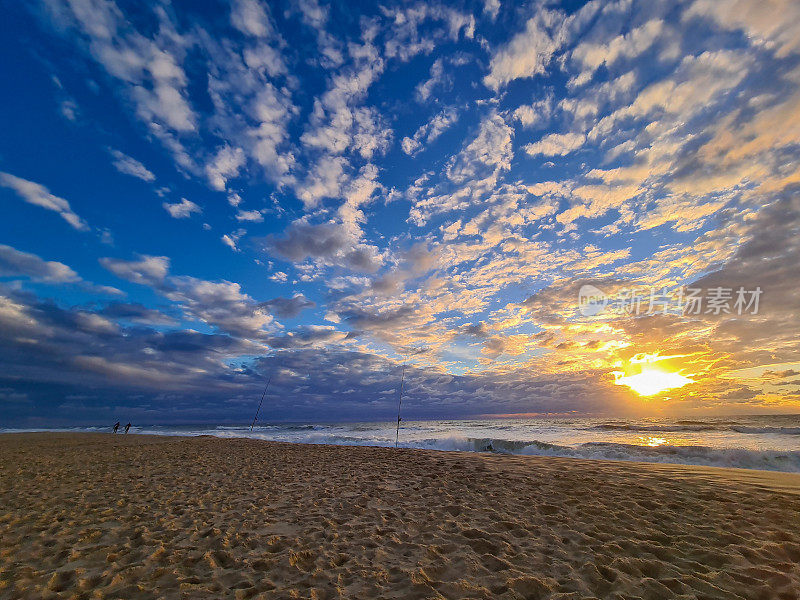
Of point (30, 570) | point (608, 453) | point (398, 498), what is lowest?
point (30, 570)

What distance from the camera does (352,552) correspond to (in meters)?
5.64

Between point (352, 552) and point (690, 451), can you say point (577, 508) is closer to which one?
point (352, 552)

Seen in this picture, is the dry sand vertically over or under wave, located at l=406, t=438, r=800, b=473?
under

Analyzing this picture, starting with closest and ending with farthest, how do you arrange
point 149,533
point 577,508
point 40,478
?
point 149,533, point 577,508, point 40,478

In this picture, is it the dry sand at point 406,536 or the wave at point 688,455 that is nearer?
the dry sand at point 406,536

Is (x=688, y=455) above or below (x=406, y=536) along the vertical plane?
above

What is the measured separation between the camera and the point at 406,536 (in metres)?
6.33

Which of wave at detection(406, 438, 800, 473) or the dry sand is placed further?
wave at detection(406, 438, 800, 473)

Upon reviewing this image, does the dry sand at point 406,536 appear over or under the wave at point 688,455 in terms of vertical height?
under

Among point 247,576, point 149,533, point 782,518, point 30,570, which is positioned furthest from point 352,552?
point 782,518

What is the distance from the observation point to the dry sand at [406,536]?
4.55 m

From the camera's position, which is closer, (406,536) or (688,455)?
(406,536)

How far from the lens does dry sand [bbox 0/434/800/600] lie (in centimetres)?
455

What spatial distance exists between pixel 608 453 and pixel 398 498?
1524 centimetres
